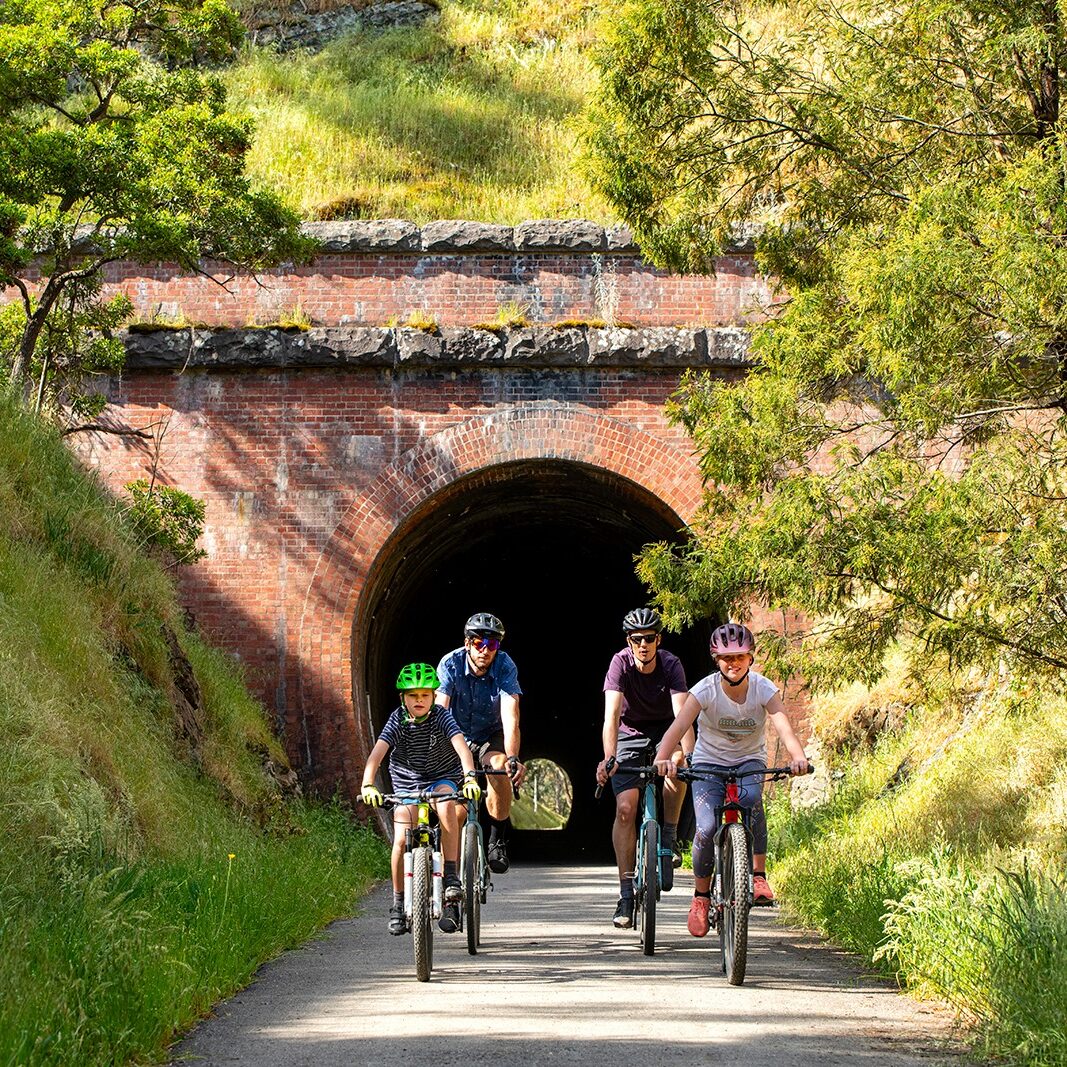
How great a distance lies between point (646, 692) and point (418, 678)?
164cm

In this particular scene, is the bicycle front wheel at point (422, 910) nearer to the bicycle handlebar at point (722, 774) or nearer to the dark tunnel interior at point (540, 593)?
the bicycle handlebar at point (722, 774)

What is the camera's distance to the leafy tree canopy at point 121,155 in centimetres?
1161

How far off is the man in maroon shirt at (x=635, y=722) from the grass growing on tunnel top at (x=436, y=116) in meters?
6.68

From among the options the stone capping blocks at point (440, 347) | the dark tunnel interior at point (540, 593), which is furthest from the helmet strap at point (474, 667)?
the stone capping blocks at point (440, 347)

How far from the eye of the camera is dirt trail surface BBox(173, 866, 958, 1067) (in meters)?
5.24

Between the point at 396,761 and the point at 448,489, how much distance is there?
8.29 metres

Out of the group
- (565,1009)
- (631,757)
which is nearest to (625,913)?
(631,757)

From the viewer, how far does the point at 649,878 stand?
7996mm

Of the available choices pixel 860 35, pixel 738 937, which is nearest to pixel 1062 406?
pixel 860 35

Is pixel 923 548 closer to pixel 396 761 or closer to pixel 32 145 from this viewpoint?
pixel 396 761

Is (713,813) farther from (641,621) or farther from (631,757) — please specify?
→ (641,621)

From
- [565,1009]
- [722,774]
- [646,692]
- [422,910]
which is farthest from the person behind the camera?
[646,692]

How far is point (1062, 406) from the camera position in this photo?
890 centimetres

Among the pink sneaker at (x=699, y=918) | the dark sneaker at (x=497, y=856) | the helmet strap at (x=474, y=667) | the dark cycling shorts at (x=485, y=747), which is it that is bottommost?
the pink sneaker at (x=699, y=918)
